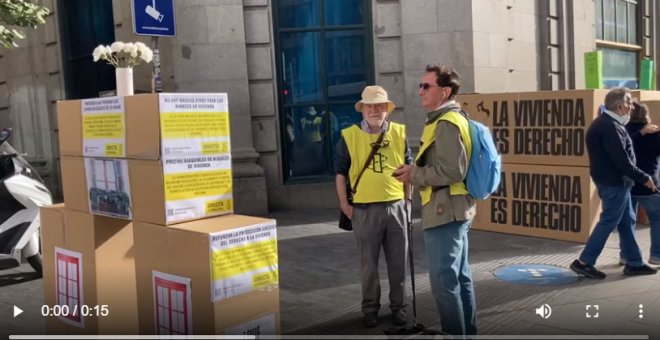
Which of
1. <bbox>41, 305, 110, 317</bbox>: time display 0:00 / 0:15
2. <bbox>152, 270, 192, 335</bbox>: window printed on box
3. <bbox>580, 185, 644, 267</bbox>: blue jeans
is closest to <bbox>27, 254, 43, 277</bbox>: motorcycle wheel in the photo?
<bbox>41, 305, 110, 317</bbox>: time display 0:00 / 0:15

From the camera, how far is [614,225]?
19.3 ft

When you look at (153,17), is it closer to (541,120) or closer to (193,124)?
(193,124)

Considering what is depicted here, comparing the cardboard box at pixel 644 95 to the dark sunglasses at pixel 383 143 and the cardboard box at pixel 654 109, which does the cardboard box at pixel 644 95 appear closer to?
the cardboard box at pixel 654 109

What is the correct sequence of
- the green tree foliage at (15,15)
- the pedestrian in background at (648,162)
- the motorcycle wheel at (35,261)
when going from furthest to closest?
1. the green tree foliage at (15,15)
2. the motorcycle wheel at (35,261)
3. the pedestrian in background at (648,162)

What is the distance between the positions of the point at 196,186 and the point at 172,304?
751mm

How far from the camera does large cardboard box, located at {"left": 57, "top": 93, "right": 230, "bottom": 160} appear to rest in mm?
3723

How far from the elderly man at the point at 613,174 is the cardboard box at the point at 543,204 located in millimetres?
1388

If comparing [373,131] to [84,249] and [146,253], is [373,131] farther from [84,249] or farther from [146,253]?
[84,249]

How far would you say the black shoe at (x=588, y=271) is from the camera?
589 cm

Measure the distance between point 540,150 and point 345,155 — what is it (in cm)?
398

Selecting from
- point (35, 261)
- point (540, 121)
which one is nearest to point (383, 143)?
point (540, 121)

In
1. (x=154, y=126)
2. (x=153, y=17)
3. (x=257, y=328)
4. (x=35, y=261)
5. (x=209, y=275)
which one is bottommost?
(x=35, y=261)

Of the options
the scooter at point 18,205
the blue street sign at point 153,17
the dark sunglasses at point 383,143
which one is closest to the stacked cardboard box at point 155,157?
the dark sunglasses at point 383,143

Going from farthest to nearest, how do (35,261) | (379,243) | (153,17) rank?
(153,17) < (35,261) < (379,243)
